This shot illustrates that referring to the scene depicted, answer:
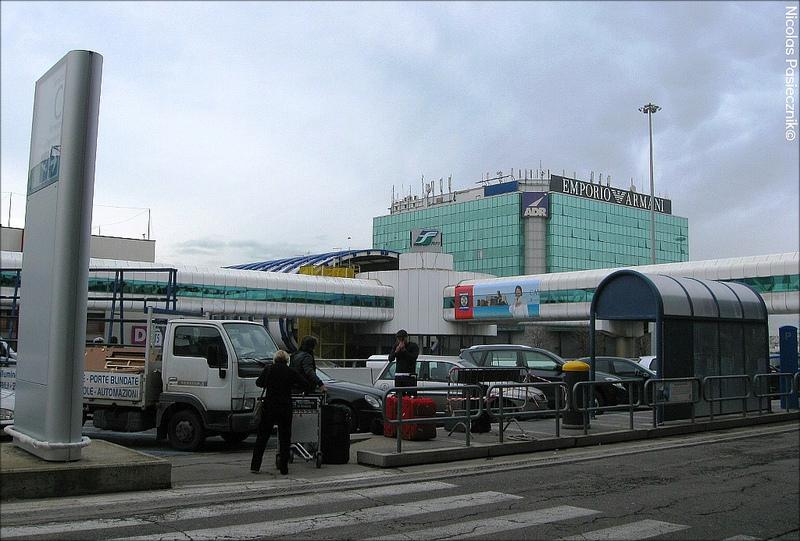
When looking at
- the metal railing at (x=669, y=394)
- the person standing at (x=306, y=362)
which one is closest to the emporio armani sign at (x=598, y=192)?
the metal railing at (x=669, y=394)

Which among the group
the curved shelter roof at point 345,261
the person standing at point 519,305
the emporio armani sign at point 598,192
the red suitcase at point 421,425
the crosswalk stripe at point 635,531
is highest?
the emporio armani sign at point 598,192

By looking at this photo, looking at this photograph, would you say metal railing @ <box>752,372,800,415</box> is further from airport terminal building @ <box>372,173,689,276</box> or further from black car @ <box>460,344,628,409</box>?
airport terminal building @ <box>372,173,689,276</box>

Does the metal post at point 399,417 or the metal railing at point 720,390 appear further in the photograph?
the metal railing at point 720,390

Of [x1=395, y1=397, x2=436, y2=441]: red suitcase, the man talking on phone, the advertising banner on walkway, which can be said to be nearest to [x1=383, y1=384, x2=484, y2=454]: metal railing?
[x1=395, y1=397, x2=436, y2=441]: red suitcase

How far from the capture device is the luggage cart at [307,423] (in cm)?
1098

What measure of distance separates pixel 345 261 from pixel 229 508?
66928mm

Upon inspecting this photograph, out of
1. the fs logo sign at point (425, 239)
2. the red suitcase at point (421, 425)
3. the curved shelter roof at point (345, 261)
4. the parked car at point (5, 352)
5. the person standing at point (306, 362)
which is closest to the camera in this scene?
the person standing at point (306, 362)

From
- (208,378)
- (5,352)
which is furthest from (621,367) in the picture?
(5,352)

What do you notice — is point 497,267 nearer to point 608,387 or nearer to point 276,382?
point 608,387

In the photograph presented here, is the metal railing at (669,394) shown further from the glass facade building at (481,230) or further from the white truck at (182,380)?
the glass facade building at (481,230)

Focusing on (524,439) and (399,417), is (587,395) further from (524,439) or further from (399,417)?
(399,417)

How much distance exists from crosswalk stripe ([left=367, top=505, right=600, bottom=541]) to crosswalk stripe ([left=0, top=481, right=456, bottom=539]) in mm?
1706

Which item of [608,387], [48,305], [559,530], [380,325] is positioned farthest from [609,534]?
[380,325]

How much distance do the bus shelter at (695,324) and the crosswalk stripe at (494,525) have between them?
29.8 feet
